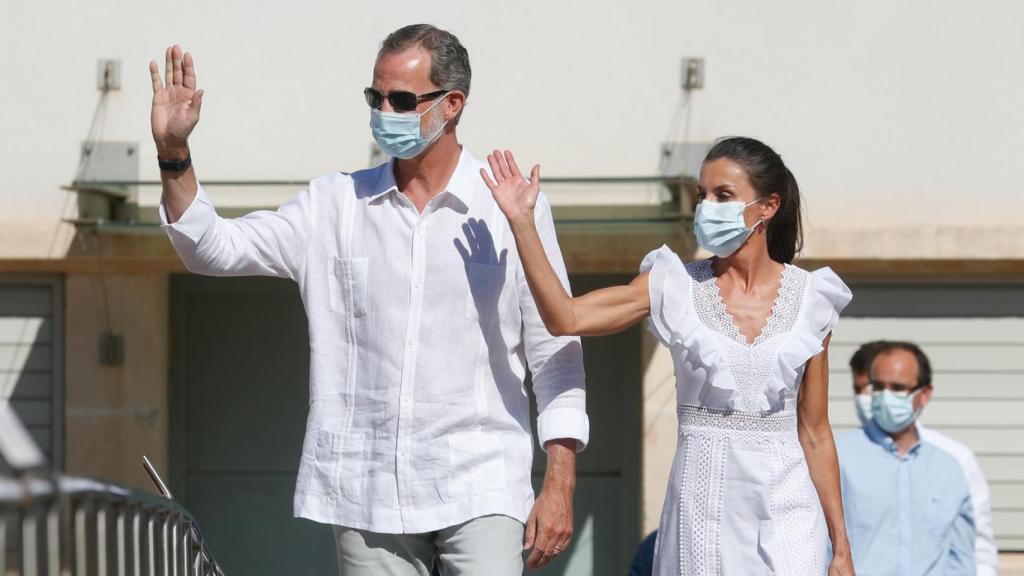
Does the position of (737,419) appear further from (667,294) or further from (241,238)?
(241,238)

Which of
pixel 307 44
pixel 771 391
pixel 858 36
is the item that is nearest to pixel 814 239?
pixel 858 36

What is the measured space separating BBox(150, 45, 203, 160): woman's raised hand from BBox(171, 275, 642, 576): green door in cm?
511

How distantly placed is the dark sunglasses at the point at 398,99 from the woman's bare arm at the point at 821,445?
125cm

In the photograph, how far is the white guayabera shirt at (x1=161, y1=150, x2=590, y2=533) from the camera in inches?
154

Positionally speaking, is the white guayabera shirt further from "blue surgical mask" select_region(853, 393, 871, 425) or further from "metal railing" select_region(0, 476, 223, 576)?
"blue surgical mask" select_region(853, 393, 871, 425)

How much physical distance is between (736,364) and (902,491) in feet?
7.45

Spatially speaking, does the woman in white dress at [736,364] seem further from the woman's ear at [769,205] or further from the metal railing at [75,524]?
the metal railing at [75,524]

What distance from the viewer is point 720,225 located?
423 cm

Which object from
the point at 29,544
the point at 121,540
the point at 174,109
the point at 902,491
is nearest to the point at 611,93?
the point at 902,491

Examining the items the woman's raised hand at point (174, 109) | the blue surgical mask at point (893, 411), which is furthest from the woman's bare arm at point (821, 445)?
the blue surgical mask at point (893, 411)

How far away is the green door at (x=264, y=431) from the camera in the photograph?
898 centimetres

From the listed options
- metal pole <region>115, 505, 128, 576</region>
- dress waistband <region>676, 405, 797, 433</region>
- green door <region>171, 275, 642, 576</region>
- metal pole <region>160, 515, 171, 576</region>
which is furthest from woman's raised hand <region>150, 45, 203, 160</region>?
green door <region>171, 275, 642, 576</region>

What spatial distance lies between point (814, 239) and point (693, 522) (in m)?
4.28

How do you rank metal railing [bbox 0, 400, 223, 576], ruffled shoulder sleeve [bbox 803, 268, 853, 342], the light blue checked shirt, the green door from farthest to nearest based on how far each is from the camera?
the green door
the light blue checked shirt
ruffled shoulder sleeve [bbox 803, 268, 853, 342]
metal railing [bbox 0, 400, 223, 576]
